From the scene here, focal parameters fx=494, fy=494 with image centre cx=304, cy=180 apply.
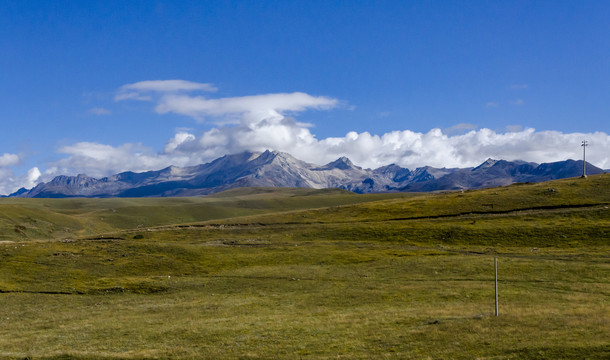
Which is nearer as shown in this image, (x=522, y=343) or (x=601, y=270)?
(x=522, y=343)

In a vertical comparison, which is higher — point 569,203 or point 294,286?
point 569,203

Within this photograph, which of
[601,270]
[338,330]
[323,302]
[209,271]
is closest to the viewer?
[338,330]

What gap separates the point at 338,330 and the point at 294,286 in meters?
25.6

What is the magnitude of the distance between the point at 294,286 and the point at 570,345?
40.3 m

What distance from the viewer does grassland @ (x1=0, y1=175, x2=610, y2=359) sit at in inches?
1549

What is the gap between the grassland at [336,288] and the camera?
39344 millimetres

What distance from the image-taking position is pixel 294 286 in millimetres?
68812

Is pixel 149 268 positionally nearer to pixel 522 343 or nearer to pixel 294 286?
pixel 294 286

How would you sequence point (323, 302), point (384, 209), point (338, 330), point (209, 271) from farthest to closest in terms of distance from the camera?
point (384, 209) < point (209, 271) < point (323, 302) < point (338, 330)

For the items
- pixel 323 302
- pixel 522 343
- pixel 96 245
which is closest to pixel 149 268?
pixel 96 245

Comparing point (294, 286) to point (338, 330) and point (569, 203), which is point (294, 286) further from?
point (569, 203)

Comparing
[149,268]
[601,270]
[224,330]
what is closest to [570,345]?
[224,330]

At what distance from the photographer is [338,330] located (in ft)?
143

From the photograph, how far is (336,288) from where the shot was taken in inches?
2594
